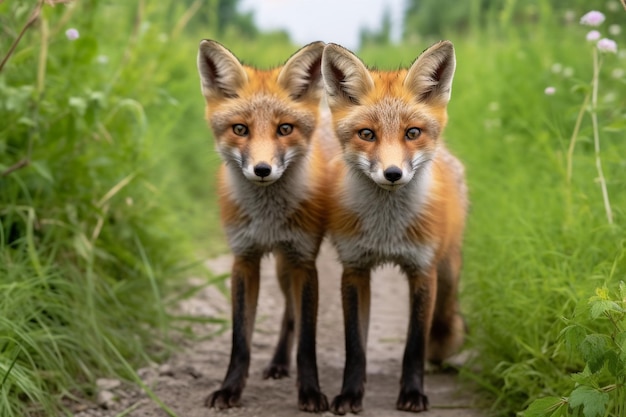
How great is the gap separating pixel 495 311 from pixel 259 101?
4.70 feet

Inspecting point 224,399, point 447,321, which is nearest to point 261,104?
point 224,399

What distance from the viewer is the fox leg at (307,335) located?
3543 millimetres

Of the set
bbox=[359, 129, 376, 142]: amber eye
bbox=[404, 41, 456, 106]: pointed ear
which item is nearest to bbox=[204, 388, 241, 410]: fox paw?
bbox=[359, 129, 376, 142]: amber eye

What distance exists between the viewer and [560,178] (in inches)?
202

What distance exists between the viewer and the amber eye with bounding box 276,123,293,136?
344cm

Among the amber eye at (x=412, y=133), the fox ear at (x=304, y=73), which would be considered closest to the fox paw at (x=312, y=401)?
the amber eye at (x=412, y=133)

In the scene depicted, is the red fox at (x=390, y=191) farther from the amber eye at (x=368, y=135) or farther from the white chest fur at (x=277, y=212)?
the white chest fur at (x=277, y=212)

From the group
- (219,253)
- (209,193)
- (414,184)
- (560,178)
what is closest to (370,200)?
(414,184)

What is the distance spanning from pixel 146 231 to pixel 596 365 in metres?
2.99

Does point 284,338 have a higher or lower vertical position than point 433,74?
lower

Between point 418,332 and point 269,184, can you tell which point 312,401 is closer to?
point 418,332

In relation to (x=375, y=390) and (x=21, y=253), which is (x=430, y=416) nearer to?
(x=375, y=390)

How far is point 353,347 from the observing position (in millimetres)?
3564

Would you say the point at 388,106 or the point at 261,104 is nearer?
the point at 388,106
